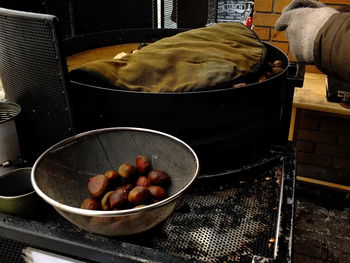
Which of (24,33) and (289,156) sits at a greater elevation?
(24,33)

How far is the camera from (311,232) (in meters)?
2.37

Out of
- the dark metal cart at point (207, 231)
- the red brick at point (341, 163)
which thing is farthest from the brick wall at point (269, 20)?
the dark metal cart at point (207, 231)

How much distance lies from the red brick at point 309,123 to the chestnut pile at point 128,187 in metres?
1.92

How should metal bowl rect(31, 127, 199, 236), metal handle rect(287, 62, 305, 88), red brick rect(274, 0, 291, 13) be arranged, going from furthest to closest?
red brick rect(274, 0, 291, 13) → metal handle rect(287, 62, 305, 88) → metal bowl rect(31, 127, 199, 236)

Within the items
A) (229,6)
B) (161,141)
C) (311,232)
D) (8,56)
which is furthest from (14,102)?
(229,6)

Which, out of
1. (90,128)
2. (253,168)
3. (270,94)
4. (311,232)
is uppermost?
(270,94)

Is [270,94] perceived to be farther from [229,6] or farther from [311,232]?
[229,6]

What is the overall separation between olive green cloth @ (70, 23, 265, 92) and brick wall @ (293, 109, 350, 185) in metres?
1.42

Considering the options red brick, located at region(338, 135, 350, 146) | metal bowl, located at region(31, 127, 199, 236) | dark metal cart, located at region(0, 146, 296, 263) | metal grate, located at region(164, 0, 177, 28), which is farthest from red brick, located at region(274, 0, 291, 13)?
metal bowl, located at region(31, 127, 199, 236)

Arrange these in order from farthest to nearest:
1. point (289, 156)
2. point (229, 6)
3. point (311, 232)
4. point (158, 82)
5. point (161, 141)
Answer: point (229, 6) < point (311, 232) < point (289, 156) < point (158, 82) < point (161, 141)

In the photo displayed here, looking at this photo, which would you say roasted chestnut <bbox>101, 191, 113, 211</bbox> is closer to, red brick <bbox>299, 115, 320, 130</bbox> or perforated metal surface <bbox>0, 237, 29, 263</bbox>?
perforated metal surface <bbox>0, 237, 29, 263</bbox>

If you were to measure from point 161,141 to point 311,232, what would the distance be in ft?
A: 5.76

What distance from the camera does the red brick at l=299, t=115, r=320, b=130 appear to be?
2.65 meters

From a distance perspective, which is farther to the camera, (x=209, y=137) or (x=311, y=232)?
(x=311, y=232)
